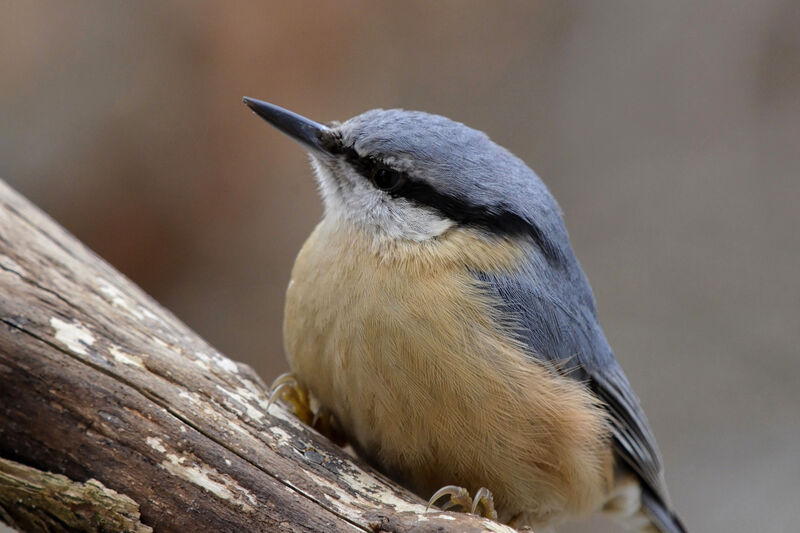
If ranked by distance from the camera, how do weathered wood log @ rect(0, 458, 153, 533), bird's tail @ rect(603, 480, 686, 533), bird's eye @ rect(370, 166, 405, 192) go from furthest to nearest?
1. bird's tail @ rect(603, 480, 686, 533)
2. bird's eye @ rect(370, 166, 405, 192)
3. weathered wood log @ rect(0, 458, 153, 533)

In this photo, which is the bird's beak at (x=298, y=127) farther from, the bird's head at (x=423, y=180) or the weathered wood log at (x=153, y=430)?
the weathered wood log at (x=153, y=430)

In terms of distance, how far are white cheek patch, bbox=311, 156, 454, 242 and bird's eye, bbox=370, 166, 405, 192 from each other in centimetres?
2

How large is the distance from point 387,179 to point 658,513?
5.72ft

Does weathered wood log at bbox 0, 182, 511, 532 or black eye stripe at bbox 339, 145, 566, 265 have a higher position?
black eye stripe at bbox 339, 145, 566, 265

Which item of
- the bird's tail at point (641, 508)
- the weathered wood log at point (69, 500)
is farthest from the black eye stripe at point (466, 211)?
the weathered wood log at point (69, 500)

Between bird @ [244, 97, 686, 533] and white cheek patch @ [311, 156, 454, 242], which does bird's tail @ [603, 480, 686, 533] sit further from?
white cheek patch @ [311, 156, 454, 242]

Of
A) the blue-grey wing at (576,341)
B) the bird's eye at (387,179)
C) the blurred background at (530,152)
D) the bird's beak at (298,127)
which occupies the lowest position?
the blue-grey wing at (576,341)

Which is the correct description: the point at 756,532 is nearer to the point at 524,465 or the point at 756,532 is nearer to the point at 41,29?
the point at 524,465

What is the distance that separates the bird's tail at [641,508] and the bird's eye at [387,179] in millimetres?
1440

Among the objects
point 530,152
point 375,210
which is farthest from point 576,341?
point 530,152

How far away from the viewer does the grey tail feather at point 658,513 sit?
3188 mm

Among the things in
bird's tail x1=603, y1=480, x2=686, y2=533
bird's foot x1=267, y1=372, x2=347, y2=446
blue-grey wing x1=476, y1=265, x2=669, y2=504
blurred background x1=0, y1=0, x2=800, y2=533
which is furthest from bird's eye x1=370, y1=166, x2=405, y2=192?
blurred background x1=0, y1=0, x2=800, y2=533

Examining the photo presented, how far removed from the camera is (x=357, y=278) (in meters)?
2.61

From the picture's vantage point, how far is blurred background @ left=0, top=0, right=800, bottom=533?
16.5 feet
